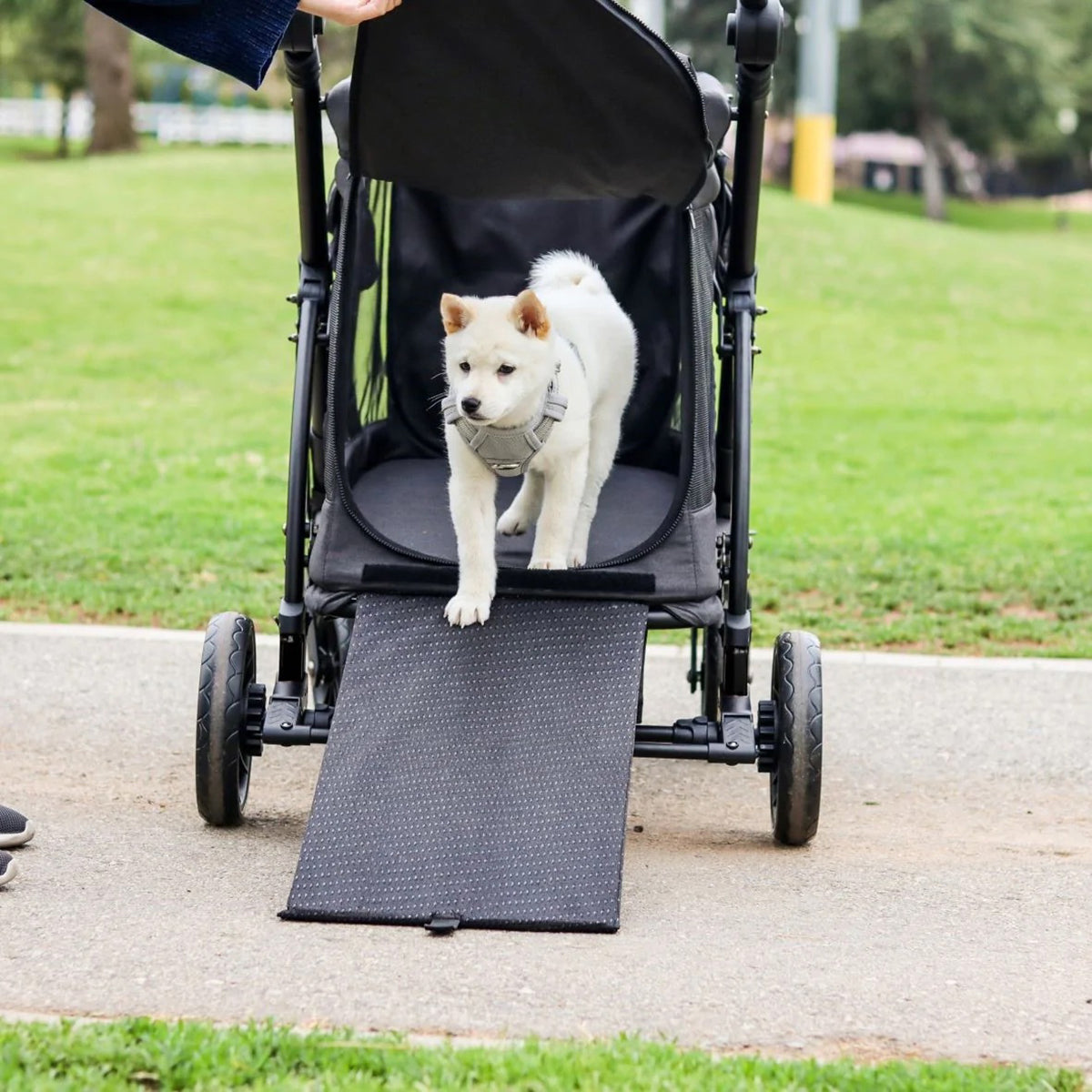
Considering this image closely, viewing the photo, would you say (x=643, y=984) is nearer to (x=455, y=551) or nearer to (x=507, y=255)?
(x=455, y=551)

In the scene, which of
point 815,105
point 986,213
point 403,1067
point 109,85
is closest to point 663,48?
point 403,1067

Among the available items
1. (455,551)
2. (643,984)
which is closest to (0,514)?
(455,551)

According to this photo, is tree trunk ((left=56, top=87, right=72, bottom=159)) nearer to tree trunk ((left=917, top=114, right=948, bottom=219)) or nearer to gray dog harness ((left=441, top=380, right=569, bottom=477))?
tree trunk ((left=917, top=114, right=948, bottom=219))

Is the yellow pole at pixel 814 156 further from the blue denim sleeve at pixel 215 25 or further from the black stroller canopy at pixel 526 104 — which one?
the blue denim sleeve at pixel 215 25

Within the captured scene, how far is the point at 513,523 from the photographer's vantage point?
16.7 feet

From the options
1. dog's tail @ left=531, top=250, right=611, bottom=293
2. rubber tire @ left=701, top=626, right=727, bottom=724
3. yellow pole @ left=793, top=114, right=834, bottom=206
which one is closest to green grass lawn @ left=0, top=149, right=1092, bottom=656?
rubber tire @ left=701, top=626, right=727, bottom=724

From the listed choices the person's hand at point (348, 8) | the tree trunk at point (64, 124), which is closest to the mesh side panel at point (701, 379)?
the person's hand at point (348, 8)

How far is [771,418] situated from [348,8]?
352 inches

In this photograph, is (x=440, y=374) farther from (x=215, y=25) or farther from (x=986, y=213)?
(x=986, y=213)

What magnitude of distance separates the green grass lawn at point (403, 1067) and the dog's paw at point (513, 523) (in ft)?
7.48

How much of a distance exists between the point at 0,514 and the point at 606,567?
5.53 metres

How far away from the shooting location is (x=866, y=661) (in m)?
6.63

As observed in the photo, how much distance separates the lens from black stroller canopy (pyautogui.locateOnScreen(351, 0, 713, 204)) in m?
4.05

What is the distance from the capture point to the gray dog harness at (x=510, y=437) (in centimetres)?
437
